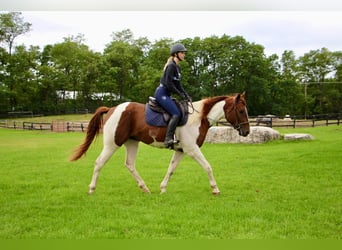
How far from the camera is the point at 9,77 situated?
136 feet

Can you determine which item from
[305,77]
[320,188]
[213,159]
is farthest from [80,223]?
[305,77]

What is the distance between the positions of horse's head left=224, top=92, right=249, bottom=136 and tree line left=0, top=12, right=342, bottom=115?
113ft

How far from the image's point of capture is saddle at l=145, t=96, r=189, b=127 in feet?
20.3

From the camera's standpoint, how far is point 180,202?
5.55 m

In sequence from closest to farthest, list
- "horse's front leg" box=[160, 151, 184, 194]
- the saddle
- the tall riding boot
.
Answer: the tall riding boot → the saddle → "horse's front leg" box=[160, 151, 184, 194]

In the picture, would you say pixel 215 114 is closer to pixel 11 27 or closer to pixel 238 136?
pixel 238 136

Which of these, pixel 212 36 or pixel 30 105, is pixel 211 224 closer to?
pixel 30 105

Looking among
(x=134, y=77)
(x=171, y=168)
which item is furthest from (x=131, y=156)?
(x=134, y=77)

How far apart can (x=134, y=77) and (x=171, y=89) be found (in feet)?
140

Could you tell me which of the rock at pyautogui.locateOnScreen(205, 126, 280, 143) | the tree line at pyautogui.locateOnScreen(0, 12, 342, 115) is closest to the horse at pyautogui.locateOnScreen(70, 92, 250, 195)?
the rock at pyautogui.locateOnScreen(205, 126, 280, 143)

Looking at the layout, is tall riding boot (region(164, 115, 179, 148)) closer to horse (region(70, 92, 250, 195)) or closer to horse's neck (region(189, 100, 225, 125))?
horse (region(70, 92, 250, 195))

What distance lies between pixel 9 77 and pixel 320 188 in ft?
139

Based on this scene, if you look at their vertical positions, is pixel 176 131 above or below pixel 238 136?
above

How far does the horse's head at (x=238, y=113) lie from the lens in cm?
632
